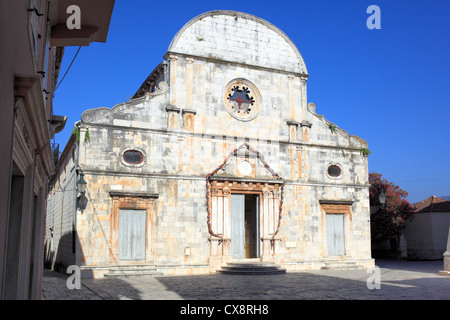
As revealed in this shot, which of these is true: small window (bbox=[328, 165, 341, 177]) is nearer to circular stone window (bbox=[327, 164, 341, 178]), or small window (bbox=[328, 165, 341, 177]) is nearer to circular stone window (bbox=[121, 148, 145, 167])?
circular stone window (bbox=[327, 164, 341, 178])

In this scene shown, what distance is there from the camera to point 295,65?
21125mm

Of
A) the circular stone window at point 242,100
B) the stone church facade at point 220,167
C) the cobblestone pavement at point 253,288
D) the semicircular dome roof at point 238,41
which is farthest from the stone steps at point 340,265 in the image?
the semicircular dome roof at point 238,41

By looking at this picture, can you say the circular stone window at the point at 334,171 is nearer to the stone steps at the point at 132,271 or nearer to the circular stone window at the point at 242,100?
the circular stone window at the point at 242,100

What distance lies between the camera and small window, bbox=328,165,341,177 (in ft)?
68.2

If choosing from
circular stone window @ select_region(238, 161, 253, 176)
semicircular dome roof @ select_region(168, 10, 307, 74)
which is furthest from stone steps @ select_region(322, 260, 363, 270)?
semicircular dome roof @ select_region(168, 10, 307, 74)

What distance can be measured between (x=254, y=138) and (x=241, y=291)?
8560 mm

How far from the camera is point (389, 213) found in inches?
1088

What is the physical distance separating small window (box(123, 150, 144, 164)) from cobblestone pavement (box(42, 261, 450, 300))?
4.47 m

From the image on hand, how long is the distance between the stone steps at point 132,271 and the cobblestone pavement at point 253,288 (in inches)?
26.1

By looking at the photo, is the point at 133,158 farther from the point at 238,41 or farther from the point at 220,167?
the point at 238,41

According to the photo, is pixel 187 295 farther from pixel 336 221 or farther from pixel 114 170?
pixel 336 221

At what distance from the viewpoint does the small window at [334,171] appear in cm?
2079

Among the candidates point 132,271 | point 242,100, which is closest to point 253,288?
point 132,271
